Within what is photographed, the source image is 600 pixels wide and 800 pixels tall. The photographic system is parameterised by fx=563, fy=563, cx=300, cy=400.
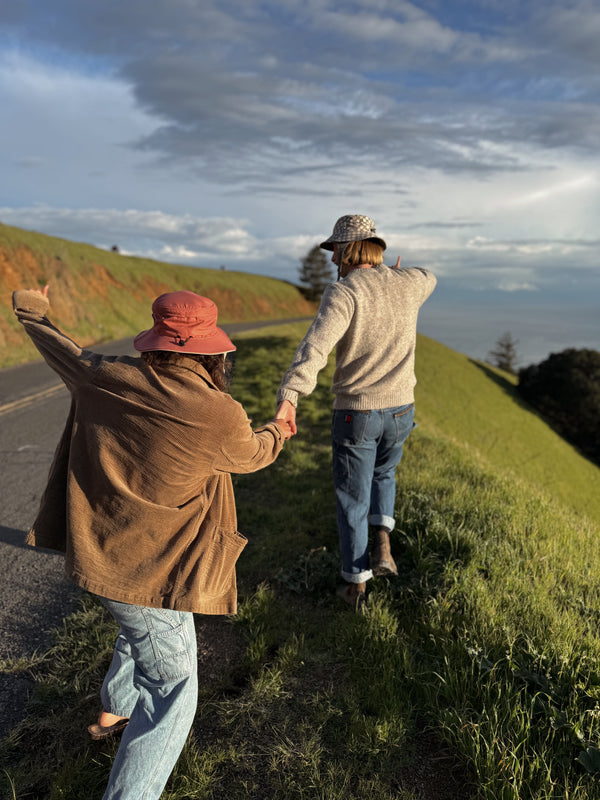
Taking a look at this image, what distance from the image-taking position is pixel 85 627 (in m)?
3.74

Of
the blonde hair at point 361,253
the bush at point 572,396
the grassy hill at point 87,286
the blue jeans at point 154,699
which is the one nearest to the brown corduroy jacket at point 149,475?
the blue jeans at point 154,699

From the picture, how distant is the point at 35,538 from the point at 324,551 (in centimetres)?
257

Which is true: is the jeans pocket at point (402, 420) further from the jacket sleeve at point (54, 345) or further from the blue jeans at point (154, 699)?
the jacket sleeve at point (54, 345)

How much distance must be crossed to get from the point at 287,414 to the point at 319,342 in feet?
2.00

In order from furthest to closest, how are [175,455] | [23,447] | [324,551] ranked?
[23,447]
[324,551]
[175,455]

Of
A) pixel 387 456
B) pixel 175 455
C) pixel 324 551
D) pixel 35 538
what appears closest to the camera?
pixel 175 455

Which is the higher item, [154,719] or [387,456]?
[387,456]

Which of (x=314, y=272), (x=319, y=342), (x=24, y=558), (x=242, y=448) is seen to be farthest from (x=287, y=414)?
(x=314, y=272)

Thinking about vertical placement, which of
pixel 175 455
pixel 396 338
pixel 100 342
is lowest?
pixel 100 342

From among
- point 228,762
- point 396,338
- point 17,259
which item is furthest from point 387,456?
point 17,259

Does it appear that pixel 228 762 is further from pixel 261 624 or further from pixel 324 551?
pixel 324 551

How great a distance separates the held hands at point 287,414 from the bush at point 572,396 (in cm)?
2864

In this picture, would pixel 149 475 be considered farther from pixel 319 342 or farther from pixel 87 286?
pixel 87 286

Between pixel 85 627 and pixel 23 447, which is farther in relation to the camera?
pixel 23 447
